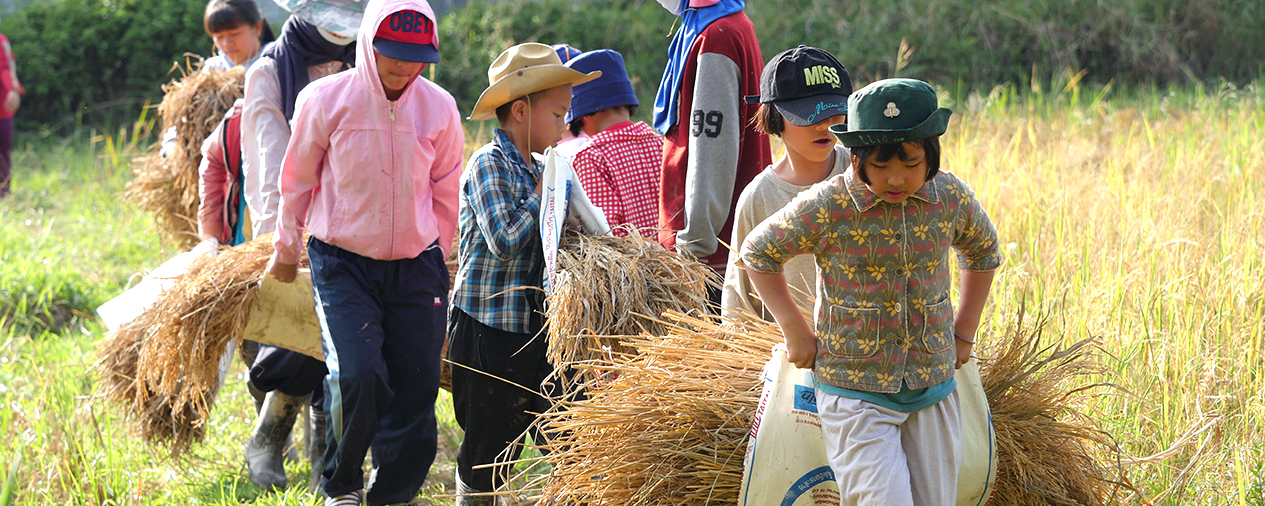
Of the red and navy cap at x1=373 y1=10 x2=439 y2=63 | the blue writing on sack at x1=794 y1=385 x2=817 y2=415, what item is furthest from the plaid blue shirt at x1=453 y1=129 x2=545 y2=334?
the blue writing on sack at x1=794 y1=385 x2=817 y2=415

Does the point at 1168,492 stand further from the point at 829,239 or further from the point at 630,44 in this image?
the point at 630,44

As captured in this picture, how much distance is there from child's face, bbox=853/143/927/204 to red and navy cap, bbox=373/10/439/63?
1617 mm

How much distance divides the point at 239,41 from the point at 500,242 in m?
2.77

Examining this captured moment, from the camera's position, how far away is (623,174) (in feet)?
11.2

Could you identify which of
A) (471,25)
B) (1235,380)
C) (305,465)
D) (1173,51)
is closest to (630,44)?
(471,25)

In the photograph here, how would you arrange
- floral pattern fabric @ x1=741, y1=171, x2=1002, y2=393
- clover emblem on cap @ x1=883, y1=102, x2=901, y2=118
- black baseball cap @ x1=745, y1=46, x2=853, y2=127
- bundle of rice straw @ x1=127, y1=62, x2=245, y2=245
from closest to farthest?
1. clover emblem on cap @ x1=883, y1=102, x2=901, y2=118
2. floral pattern fabric @ x1=741, y1=171, x2=1002, y2=393
3. black baseball cap @ x1=745, y1=46, x2=853, y2=127
4. bundle of rice straw @ x1=127, y1=62, x2=245, y2=245

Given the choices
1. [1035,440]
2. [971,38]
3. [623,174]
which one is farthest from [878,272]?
[971,38]

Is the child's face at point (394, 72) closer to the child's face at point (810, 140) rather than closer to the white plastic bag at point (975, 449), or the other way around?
the child's face at point (810, 140)

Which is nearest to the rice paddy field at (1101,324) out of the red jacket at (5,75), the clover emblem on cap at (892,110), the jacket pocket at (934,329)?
the jacket pocket at (934,329)

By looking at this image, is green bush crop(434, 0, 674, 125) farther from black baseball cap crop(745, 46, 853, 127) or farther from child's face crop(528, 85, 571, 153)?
black baseball cap crop(745, 46, 853, 127)

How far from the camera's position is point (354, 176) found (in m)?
3.04

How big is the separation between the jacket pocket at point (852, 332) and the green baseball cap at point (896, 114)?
346 mm

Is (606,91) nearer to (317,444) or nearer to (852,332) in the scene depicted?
(317,444)

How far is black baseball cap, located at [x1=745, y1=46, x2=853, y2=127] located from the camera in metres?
2.44
